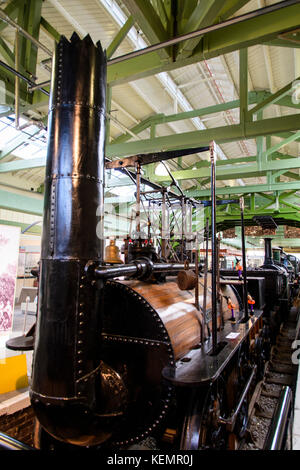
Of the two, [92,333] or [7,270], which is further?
[7,270]

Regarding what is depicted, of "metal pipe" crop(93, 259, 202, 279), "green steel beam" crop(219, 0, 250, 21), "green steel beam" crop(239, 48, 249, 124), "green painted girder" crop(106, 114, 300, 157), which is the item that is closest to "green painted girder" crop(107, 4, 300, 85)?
"green steel beam" crop(219, 0, 250, 21)

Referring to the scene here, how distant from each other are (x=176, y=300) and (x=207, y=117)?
7098 mm

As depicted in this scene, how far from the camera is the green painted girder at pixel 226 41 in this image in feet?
10.1

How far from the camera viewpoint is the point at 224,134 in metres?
5.06

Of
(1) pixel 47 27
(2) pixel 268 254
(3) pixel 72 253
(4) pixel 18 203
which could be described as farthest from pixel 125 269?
(2) pixel 268 254

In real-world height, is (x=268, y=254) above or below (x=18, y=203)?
below

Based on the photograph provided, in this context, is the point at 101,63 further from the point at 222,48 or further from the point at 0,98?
the point at 0,98

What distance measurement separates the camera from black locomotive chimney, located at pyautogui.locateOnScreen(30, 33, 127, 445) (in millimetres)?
1920

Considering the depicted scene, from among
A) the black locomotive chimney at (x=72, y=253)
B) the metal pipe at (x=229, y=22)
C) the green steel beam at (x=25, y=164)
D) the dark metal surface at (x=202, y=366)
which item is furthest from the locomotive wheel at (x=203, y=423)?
the green steel beam at (x=25, y=164)

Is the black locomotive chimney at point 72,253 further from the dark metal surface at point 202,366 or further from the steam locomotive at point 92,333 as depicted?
the dark metal surface at point 202,366

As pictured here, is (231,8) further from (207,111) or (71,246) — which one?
(207,111)

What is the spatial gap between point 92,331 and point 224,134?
4222 mm

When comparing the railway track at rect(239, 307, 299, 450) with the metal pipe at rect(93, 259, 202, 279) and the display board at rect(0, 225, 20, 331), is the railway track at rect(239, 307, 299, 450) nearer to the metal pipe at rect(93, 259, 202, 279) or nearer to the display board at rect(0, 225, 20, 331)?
the metal pipe at rect(93, 259, 202, 279)
